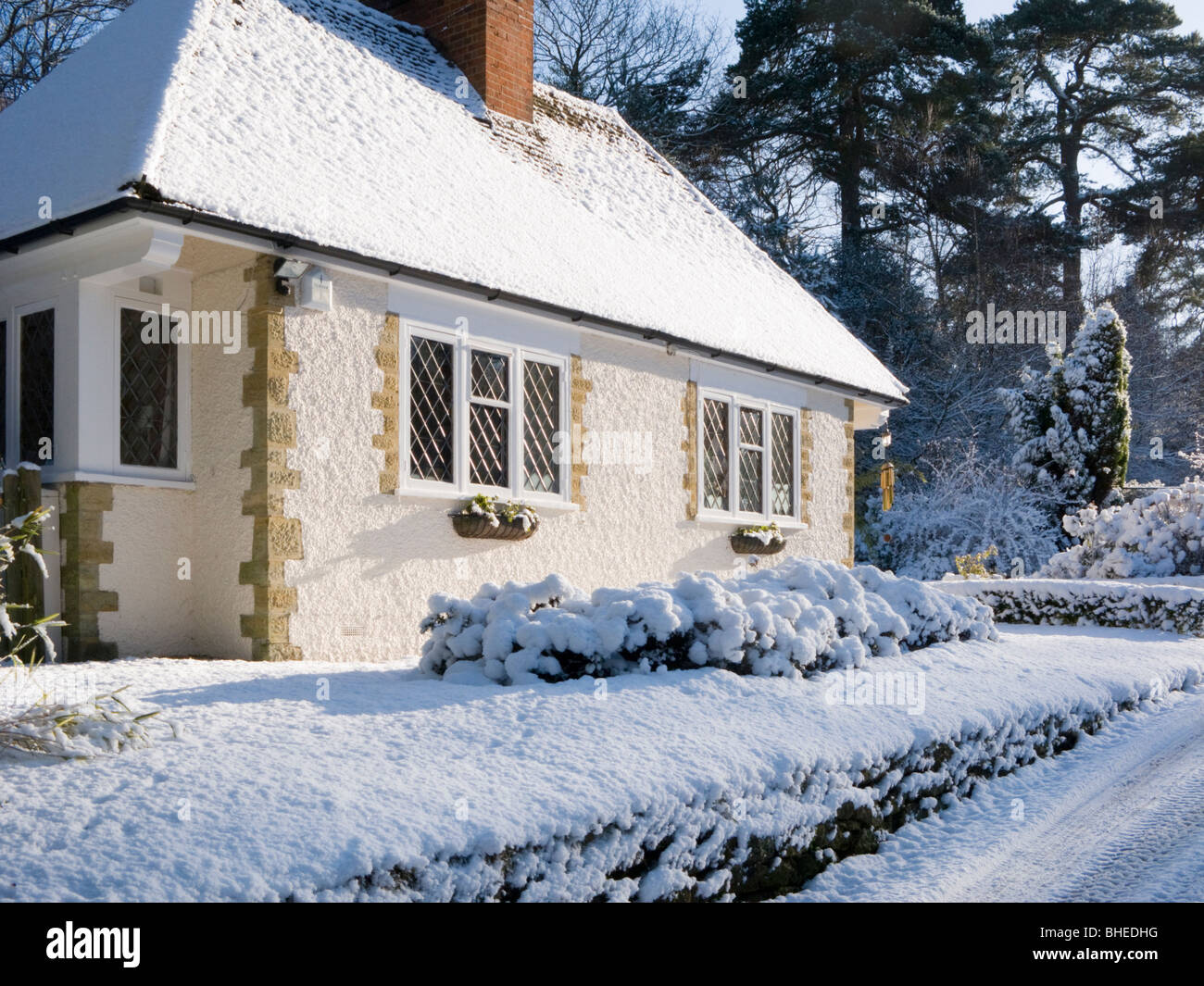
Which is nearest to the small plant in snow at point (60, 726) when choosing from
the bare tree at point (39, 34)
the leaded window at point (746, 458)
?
the leaded window at point (746, 458)

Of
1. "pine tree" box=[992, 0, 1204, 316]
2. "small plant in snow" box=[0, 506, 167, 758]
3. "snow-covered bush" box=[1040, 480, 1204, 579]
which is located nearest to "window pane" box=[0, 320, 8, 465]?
"small plant in snow" box=[0, 506, 167, 758]

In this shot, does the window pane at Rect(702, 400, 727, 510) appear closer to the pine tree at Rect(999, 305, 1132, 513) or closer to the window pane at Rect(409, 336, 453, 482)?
the window pane at Rect(409, 336, 453, 482)

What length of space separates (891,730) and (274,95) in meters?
7.47

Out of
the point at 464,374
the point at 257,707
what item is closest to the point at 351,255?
the point at 464,374

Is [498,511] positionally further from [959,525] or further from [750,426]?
[959,525]

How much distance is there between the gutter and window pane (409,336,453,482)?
0.62 metres

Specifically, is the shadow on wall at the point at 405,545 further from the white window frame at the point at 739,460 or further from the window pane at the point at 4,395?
the white window frame at the point at 739,460

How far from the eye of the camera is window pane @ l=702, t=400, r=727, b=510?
1297 centimetres

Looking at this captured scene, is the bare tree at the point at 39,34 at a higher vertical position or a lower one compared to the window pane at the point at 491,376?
higher

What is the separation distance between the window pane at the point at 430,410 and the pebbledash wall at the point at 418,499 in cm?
25

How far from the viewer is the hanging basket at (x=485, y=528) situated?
972 centimetres

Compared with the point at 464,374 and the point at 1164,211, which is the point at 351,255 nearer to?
the point at 464,374

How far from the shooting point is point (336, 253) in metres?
8.51

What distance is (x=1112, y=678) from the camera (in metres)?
9.09
